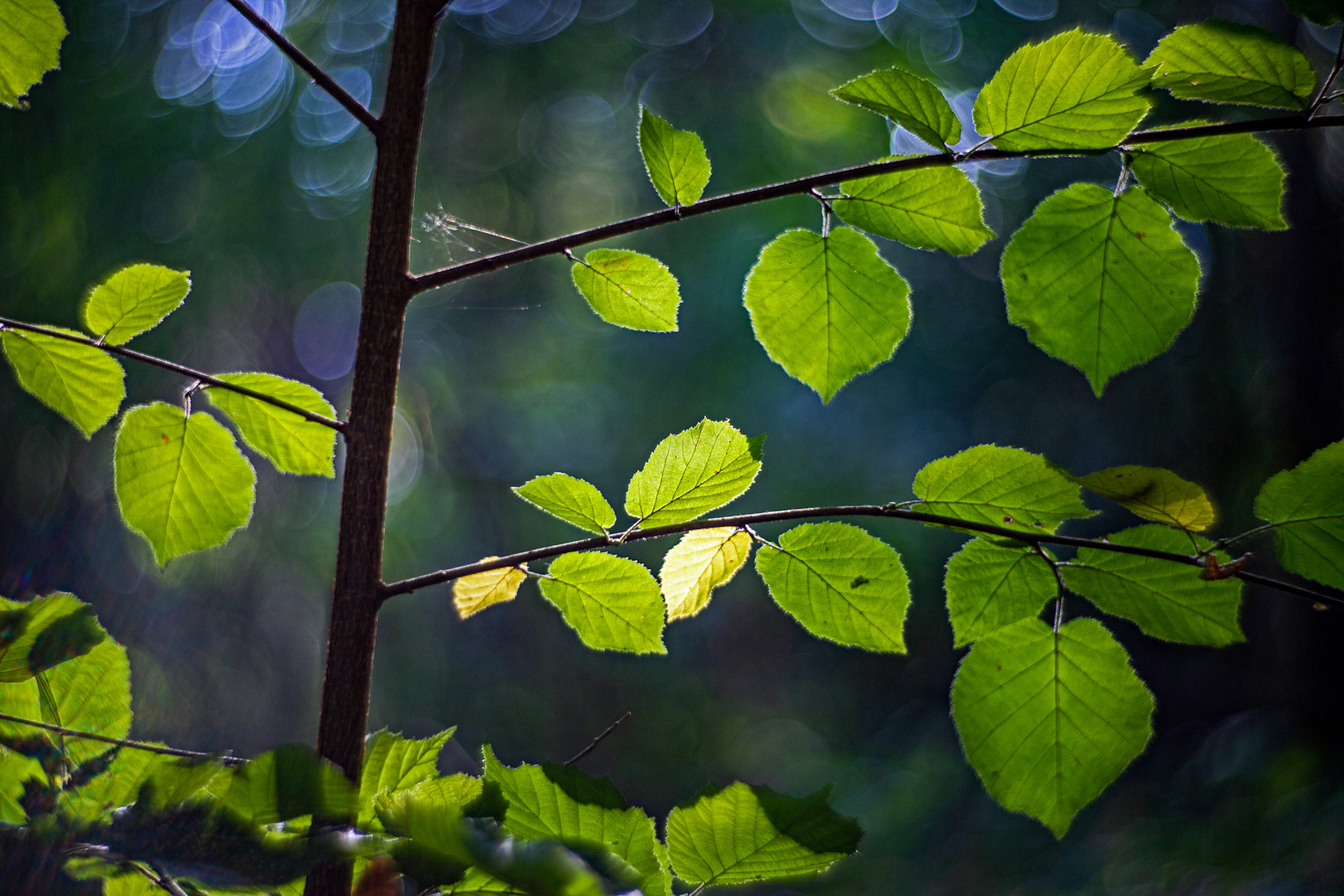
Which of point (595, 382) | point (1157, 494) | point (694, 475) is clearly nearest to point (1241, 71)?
point (1157, 494)

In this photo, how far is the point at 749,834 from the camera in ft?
1.02

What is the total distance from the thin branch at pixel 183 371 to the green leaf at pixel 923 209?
273 mm

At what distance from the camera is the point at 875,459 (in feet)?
21.9

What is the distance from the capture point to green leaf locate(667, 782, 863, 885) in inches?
11.9

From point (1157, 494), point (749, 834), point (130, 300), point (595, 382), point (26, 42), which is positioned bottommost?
point (749, 834)

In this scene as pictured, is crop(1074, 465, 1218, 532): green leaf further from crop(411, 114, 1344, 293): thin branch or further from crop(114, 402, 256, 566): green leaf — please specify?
crop(114, 402, 256, 566): green leaf

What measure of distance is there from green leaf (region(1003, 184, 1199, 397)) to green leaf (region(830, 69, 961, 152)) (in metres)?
0.07

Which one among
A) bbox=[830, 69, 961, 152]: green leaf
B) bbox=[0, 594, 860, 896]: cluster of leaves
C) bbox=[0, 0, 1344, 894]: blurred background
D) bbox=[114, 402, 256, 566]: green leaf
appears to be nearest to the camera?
bbox=[0, 594, 860, 896]: cluster of leaves

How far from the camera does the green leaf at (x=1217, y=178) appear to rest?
313 mm

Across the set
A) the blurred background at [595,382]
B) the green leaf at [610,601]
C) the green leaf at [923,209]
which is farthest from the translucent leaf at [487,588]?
the blurred background at [595,382]

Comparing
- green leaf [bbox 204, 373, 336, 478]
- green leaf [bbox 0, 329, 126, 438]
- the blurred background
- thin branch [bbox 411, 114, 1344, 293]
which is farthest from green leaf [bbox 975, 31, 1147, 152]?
the blurred background

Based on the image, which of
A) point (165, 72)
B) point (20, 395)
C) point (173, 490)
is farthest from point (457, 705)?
point (173, 490)

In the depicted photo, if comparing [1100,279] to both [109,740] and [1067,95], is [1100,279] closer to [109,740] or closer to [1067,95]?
[1067,95]

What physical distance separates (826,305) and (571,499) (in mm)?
168
